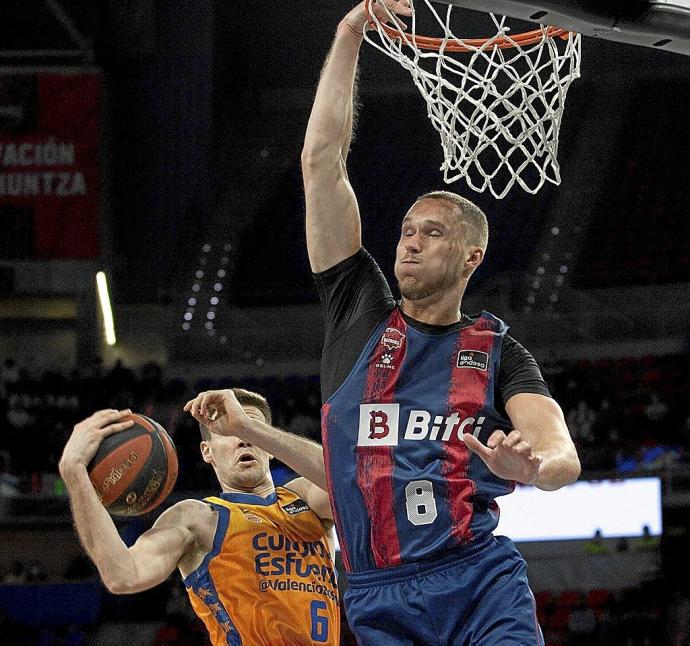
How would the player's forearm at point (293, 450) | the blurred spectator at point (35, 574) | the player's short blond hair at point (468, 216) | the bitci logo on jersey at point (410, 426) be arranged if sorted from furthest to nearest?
the blurred spectator at point (35, 574)
the player's forearm at point (293, 450)
the player's short blond hair at point (468, 216)
the bitci logo on jersey at point (410, 426)

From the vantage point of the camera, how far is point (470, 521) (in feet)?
10.2

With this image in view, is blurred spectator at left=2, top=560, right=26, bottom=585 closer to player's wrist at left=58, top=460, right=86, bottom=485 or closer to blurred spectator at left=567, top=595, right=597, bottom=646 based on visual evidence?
blurred spectator at left=567, top=595, right=597, bottom=646

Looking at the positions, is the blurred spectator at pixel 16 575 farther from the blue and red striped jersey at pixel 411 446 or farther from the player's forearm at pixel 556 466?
the player's forearm at pixel 556 466

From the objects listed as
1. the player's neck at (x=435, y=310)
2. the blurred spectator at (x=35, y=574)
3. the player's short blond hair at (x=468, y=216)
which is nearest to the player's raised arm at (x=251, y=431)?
the player's neck at (x=435, y=310)

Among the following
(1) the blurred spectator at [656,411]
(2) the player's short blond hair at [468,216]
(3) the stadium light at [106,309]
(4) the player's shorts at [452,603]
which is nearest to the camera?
(4) the player's shorts at [452,603]

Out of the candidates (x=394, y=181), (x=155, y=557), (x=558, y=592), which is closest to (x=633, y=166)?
(x=394, y=181)

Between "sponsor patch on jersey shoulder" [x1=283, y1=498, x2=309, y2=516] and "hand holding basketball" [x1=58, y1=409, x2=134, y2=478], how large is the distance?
2.92ft

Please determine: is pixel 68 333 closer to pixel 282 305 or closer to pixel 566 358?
pixel 282 305

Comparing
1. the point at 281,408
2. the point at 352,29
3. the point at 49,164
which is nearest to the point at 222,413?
the point at 352,29

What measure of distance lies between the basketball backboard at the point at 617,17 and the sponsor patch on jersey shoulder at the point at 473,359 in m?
0.98

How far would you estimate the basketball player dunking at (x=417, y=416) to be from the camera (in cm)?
304

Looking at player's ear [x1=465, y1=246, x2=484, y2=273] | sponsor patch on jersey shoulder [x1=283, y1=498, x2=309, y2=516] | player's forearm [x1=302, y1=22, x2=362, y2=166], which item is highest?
player's forearm [x1=302, y1=22, x2=362, y2=166]

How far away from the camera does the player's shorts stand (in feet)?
9.84

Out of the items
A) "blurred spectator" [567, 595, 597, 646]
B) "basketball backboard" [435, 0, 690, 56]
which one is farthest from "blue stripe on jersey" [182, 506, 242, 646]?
"blurred spectator" [567, 595, 597, 646]
